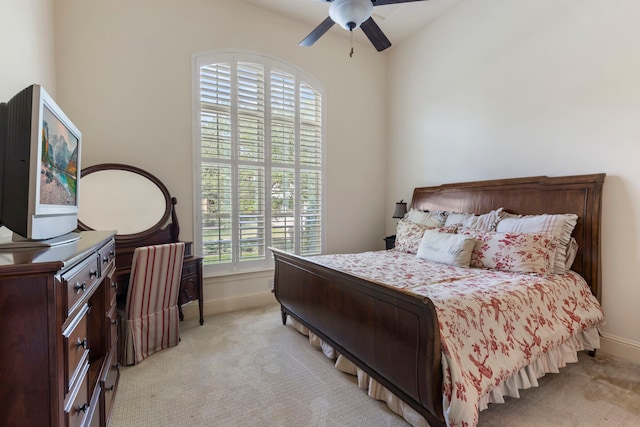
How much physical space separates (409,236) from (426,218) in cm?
36

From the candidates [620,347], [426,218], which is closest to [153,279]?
[426,218]

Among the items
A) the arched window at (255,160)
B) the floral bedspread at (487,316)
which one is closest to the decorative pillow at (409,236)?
the floral bedspread at (487,316)

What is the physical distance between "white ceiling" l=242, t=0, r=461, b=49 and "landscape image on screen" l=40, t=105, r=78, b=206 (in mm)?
2880

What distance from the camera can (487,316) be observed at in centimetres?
166

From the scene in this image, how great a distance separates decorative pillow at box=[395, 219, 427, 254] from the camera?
328 cm

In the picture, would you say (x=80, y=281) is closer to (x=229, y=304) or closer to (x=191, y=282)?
(x=191, y=282)

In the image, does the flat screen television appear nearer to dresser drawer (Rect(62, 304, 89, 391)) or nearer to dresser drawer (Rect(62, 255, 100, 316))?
dresser drawer (Rect(62, 255, 100, 316))

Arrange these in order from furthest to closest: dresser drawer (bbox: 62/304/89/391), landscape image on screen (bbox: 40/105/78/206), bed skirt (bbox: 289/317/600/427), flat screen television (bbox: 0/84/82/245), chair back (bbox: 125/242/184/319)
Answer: chair back (bbox: 125/242/184/319) < bed skirt (bbox: 289/317/600/427) < landscape image on screen (bbox: 40/105/78/206) < flat screen television (bbox: 0/84/82/245) < dresser drawer (bbox: 62/304/89/391)

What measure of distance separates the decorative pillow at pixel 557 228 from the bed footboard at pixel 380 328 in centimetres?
170

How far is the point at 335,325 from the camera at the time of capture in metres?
2.18

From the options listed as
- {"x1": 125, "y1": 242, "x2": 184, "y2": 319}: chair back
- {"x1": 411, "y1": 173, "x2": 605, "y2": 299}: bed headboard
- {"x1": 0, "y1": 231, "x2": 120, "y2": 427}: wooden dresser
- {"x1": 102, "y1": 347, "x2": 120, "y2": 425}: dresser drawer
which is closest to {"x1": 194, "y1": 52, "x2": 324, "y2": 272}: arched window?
{"x1": 125, "y1": 242, "x2": 184, "y2": 319}: chair back

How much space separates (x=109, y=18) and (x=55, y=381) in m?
3.35

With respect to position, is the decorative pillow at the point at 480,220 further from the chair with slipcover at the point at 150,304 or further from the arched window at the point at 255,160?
the chair with slipcover at the point at 150,304

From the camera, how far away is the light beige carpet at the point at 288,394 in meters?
1.71
